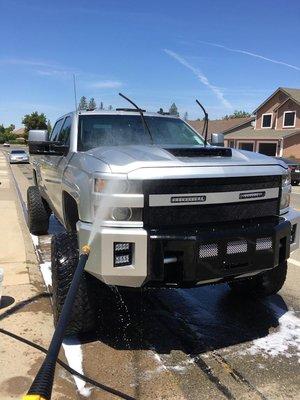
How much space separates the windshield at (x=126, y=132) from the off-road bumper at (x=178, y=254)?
1.48 metres

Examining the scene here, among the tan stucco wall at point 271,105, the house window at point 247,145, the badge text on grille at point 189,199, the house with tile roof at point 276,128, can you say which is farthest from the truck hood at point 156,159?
the house window at point 247,145

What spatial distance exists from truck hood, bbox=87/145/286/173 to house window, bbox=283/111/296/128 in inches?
1548

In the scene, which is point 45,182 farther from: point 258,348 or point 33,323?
point 258,348

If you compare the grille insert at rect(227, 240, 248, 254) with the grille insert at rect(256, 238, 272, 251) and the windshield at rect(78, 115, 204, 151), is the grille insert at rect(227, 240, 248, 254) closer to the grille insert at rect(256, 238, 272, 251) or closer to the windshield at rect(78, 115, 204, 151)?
the grille insert at rect(256, 238, 272, 251)

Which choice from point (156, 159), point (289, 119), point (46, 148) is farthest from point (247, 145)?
point (156, 159)

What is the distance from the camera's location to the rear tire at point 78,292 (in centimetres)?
387

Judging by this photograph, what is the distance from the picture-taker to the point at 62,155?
496 centimetres

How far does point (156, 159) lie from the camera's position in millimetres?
3648

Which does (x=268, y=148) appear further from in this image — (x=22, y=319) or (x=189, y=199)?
(x=189, y=199)

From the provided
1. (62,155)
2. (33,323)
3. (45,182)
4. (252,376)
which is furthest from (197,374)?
(45,182)

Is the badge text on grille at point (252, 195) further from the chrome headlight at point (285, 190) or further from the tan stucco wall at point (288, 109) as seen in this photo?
the tan stucco wall at point (288, 109)

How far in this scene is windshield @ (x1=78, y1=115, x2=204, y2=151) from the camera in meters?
4.97

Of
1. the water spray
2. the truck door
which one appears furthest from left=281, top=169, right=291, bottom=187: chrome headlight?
the water spray

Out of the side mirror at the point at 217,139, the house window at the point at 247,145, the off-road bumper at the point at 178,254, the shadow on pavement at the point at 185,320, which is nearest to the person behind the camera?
the off-road bumper at the point at 178,254
